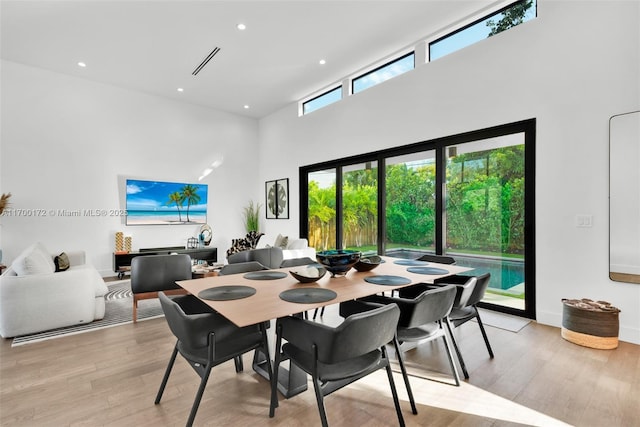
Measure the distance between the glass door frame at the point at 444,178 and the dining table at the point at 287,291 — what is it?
141 cm

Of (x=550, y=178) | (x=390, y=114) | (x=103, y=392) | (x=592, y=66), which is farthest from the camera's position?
(x=390, y=114)

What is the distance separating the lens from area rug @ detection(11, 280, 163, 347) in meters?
2.91

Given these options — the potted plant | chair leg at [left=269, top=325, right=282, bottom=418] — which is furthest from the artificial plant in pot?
chair leg at [left=269, top=325, right=282, bottom=418]

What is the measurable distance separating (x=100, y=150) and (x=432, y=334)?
6393 millimetres

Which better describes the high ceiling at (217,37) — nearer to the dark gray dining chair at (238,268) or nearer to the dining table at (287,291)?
the dark gray dining chair at (238,268)

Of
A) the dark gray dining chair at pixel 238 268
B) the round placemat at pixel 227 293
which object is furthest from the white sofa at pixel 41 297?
the round placemat at pixel 227 293

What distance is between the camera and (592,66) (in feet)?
9.66

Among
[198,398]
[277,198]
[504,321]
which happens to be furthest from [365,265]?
[277,198]

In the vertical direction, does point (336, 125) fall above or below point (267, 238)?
above

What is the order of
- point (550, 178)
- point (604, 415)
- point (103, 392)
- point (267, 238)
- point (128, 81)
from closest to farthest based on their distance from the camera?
point (604, 415) → point (103, 392) → point (550, 178) → point (128, 81) → point (267, 238)

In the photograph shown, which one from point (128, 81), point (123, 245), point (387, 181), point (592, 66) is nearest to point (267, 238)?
point (123, 245)

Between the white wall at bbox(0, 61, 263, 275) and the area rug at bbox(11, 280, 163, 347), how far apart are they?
1.69 metres

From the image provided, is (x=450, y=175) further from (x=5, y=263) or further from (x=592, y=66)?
(x=5, y=263)

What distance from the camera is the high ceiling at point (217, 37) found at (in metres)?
3.58
